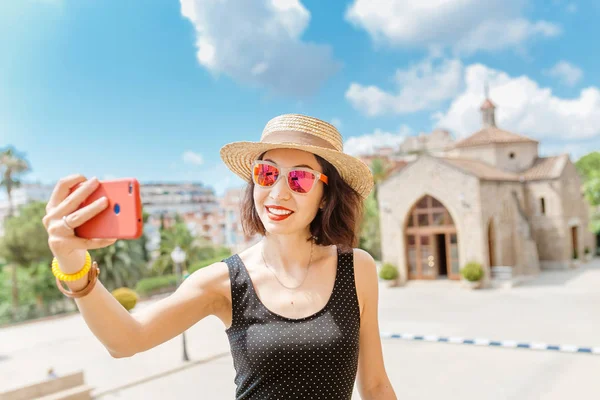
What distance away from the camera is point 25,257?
25.8m

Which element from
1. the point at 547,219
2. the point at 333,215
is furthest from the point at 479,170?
the point at 333,215

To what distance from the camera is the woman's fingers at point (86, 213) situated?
4.36ft

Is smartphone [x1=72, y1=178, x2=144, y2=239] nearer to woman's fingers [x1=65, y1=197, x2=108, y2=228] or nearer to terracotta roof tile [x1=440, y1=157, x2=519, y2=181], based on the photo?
woman's fingers [x1=65, y1=197, x2=108, y2=228]

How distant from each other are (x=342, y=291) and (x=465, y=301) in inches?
595

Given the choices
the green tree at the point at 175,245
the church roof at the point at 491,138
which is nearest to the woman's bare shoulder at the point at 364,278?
the church roof at the point at 491,138

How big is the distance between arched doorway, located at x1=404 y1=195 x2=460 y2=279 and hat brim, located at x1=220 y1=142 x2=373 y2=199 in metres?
17.9

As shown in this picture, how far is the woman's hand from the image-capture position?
135cm

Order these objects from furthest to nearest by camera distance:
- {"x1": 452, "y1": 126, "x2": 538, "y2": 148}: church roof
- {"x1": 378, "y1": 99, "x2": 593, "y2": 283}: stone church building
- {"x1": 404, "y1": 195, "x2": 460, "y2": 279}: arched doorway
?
{"x1": 452, "y1": 126, "x2": 538, "y2": 148}: church roof
{"x1": 404, "y1": 195, "x2": 460, "y2": 279}: arched doorway
{"x1": 378, "y1": 99, "x2": 593, "y2": 283}: stone church building

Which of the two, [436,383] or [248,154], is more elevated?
[248,154]

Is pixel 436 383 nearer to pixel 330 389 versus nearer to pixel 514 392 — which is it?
pixel 514 392

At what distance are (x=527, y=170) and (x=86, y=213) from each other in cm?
2547

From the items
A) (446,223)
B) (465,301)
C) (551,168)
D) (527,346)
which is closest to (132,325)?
(527,346)

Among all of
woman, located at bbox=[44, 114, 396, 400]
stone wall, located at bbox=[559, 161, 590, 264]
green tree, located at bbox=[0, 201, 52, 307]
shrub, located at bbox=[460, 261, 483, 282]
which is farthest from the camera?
green tree, located at bbox=[0, 201, 52, 307]

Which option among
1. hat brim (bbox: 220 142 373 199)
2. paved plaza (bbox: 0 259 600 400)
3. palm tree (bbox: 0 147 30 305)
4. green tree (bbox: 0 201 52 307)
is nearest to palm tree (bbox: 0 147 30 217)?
palm tree (bbox: 0 147 30 305)
